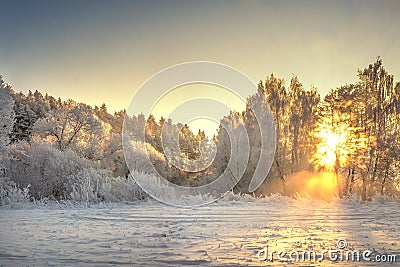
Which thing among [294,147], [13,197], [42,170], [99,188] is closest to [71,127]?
[42,170]

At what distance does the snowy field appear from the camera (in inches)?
189

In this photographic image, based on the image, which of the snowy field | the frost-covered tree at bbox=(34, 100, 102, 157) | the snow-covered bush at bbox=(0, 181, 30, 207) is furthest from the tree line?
the snowy field

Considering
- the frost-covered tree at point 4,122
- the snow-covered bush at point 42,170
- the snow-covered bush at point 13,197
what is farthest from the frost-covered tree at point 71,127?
the snow-covered bush at point 13,197

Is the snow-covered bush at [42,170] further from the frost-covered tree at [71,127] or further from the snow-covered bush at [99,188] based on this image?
the frost-covered tree at [71,127]

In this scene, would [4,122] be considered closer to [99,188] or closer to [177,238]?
[99,188]

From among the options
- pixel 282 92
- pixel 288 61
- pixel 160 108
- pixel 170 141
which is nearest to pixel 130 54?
pixel 160 108

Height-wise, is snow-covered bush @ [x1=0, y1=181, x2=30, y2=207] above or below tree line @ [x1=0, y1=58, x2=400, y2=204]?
below

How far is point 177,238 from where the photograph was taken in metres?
6.36

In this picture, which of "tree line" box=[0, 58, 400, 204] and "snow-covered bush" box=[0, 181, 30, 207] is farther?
"tree line" box=[0, 58, 400, 204]

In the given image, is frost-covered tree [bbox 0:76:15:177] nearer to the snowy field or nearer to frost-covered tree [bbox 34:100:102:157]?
the snowy field

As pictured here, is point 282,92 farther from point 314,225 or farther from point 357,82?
point 314,225

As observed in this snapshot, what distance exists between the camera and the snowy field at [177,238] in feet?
15.7

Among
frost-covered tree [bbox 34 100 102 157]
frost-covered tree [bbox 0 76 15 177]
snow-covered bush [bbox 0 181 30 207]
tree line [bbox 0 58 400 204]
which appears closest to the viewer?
snow-covered bush [bbox 0 181 30 207]

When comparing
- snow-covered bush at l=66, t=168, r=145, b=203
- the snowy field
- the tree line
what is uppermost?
the tree line
